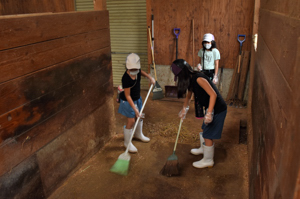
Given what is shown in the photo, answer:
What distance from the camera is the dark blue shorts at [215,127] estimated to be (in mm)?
4051

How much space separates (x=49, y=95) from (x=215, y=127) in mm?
2332

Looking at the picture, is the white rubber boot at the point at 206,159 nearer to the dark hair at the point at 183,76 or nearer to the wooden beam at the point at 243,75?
the dark hair at the point at 183,76

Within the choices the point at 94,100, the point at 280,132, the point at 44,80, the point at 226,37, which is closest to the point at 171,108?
the point at 226,37

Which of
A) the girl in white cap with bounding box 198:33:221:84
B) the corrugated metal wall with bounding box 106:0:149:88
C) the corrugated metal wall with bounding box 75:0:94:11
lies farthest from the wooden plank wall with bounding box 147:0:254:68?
the corrugated metal wall with bounding box 75:0:94:11

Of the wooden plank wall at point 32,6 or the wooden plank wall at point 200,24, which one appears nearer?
the wooden plank wall at point 32,6

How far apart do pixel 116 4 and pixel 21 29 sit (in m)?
6.25

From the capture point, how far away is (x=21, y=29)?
289cm

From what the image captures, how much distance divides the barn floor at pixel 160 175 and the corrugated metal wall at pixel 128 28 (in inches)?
148

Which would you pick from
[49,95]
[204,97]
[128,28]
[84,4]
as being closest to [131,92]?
[204,97]

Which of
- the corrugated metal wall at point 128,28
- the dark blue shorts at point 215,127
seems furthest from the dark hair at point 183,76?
the corrugated metal wall at point 128,28

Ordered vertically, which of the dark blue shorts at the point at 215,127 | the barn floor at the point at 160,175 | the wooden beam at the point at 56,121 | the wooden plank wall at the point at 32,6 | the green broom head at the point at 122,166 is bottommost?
the barn floor at the point at 160,175

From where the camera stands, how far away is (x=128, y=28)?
8.84 m

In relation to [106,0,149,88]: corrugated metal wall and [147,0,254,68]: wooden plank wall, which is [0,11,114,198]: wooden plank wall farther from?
[106,0,149,88]: corrugated metal wall

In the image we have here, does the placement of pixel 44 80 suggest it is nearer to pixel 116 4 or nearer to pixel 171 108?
pixel 171 108
